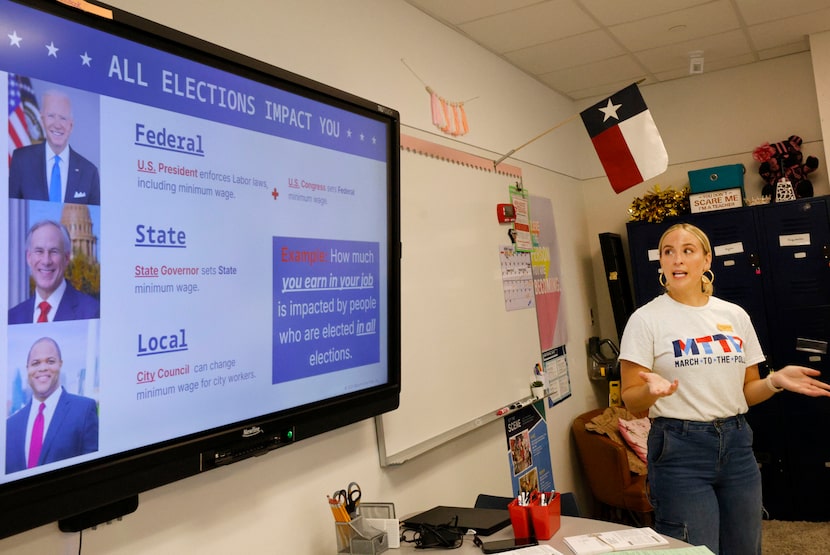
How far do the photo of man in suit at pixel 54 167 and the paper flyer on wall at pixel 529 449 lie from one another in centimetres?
244

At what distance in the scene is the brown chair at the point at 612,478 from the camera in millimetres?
3531

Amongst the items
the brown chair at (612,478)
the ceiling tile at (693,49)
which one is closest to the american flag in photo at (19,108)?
the brown chair at (612,478)

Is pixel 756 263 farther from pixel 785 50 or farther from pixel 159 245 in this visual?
pixel 159 245

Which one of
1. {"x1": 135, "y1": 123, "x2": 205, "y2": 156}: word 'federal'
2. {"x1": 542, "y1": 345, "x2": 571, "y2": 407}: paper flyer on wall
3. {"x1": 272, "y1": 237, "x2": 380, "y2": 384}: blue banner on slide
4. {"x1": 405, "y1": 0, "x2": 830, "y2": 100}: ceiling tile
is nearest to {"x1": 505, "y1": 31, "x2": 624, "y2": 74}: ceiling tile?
{"x1": 405, "y1": 0, "x2": 830, "y2": 100}: ceiling tile

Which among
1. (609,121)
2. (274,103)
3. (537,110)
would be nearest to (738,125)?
(537,110)

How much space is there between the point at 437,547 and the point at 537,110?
3.04m

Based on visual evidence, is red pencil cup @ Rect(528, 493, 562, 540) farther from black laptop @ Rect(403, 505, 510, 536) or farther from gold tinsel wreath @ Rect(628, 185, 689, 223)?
gold tinsel wreath @ Rect(628, 185, 689, 223)

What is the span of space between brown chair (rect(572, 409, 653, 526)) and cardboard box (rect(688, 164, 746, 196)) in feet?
5.74

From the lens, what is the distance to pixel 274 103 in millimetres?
1804

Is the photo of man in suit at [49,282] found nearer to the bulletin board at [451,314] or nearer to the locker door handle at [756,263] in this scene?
the bulletin board at [451,314]

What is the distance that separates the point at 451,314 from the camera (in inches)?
111

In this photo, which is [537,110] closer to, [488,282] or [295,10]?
[488,282]

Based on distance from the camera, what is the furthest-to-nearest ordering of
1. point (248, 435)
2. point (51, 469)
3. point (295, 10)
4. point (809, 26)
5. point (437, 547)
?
1. point (809, 26)
2. point (295, 10)
3. point (437, 547)
4. point (248, 435)
5. point (51, 469)

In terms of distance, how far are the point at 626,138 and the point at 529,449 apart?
174 cm
